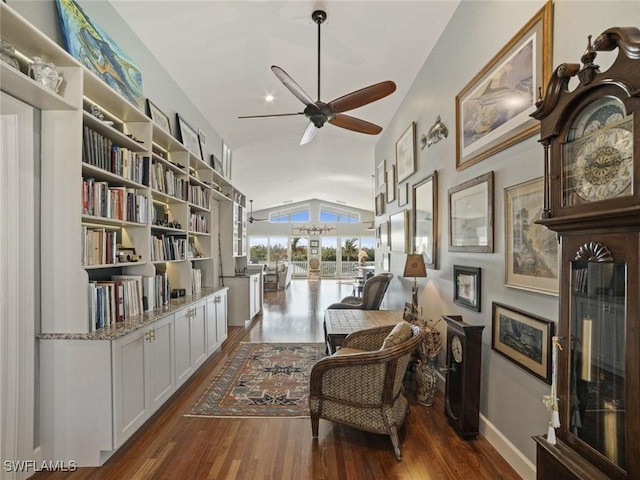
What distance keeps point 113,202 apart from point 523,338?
2892 mm

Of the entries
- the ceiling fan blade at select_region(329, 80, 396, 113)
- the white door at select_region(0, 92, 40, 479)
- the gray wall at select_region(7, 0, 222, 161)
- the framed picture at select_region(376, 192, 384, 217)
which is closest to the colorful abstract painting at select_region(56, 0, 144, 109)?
the gray wall at select_region(7, 0, 222, 161)

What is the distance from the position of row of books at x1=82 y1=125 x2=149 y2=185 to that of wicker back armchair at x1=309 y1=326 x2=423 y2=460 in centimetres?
205

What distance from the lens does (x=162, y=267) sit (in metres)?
3.27

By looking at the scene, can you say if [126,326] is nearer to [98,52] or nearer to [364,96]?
[98,52]

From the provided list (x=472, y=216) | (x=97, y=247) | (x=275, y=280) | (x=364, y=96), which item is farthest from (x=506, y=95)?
(x=275, y=280)

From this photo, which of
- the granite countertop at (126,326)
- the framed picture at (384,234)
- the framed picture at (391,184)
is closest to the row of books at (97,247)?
the granite countertop at (126,326)

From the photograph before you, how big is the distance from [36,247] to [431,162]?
11.0 feet

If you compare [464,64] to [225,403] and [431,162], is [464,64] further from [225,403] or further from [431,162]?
[225,403]

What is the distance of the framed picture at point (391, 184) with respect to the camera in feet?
16.0

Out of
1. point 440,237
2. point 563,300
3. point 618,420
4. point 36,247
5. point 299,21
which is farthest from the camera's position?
point 440,237

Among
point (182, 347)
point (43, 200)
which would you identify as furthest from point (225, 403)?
point (43, 200)

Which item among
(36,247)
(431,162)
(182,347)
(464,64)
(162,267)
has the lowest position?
(182,347)

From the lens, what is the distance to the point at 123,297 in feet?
7.70

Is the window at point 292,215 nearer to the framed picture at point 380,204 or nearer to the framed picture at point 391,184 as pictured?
the framed picture at point 380,204
